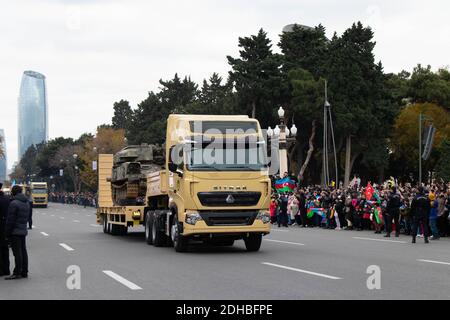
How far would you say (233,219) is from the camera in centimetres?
1733

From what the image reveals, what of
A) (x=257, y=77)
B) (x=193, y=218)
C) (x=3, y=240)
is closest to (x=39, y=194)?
(x=257, y=77)

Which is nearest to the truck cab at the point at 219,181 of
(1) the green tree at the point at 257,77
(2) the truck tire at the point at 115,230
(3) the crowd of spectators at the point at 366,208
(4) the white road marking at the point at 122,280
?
(4) the white road marking at the point at 122,280

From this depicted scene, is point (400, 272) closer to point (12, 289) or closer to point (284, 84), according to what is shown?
point (12, 289)

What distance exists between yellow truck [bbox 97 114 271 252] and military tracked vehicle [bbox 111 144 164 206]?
5.33 metres

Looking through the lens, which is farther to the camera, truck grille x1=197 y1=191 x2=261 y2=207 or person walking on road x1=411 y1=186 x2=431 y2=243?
person walking on road x1=411 y1=186 x2=431 y2=243

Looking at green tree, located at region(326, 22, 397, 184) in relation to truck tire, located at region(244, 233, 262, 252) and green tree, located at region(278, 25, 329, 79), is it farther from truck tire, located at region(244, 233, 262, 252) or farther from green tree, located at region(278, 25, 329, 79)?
truck tire, located at region(244, 233, 262, 252)

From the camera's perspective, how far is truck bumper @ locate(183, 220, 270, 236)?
17.2 metres

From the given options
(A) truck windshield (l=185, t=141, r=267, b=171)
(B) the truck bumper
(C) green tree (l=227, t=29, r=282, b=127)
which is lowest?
(B) the truck bumper

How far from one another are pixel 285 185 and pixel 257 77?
1345 inches

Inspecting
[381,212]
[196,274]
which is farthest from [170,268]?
[381,212]

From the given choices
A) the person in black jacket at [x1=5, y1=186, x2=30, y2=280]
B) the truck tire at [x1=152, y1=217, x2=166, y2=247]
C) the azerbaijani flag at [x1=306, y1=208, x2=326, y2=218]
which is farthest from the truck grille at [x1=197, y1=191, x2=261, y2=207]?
the azerbaijani flag at [x1=306, y1=208, x2=326, y2=218]

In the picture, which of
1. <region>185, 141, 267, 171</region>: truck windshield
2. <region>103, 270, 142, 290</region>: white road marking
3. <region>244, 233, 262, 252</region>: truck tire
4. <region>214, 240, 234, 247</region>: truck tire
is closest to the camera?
<region>103, 270, 142, 290</region>: white road marking

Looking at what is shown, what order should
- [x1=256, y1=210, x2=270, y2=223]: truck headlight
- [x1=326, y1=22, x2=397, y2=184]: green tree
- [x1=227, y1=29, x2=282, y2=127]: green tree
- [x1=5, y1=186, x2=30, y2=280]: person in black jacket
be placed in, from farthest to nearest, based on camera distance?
[x1=227, y1=29, x2=282, y2=127]: green tree < [x1=326, y1=22, x2=397, y2=184]: green tree < [x1=256, y1=210, x2=270, y2=223]: truck headlight < [x1=5, y1=186, x2=30, y2=280]: person in black jacket

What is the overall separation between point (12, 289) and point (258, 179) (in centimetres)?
768
